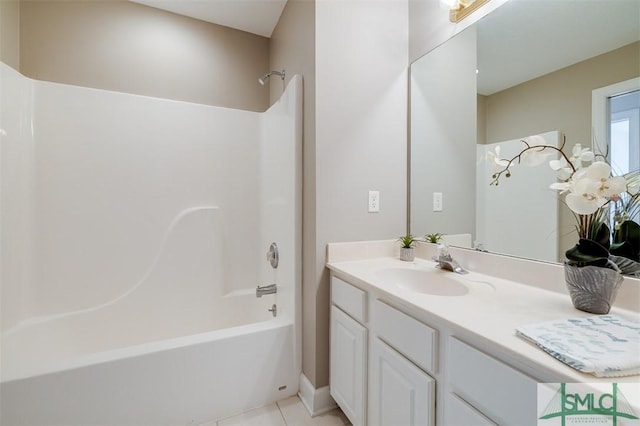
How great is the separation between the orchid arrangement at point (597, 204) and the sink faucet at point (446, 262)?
1.57 ft

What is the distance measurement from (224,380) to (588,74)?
6.75 ft

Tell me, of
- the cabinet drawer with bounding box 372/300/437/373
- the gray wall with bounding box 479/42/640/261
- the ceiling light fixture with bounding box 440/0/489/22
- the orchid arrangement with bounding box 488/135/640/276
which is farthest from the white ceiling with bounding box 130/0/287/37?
the cabinet drawer with bounding box 372/300/437/373

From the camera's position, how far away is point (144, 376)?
4.12 feet

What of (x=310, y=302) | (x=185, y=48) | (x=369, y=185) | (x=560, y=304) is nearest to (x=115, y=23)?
(x=185, y=48)

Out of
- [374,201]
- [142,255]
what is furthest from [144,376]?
[374,201]

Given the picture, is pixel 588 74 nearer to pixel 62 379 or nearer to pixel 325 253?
pixel 325 253

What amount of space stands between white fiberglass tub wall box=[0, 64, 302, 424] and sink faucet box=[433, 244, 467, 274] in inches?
30.4

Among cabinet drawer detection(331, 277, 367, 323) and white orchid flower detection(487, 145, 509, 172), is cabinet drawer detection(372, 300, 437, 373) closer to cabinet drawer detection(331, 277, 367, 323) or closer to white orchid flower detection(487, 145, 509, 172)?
cabinet drawer detection(331, 277, 367, 323)

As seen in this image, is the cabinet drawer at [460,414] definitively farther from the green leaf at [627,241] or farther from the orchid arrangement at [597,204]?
the green leaf at [627,241]

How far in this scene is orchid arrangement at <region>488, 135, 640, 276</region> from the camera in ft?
2.42

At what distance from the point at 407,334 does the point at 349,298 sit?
1.24 feet

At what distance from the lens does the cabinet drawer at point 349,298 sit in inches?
46.4

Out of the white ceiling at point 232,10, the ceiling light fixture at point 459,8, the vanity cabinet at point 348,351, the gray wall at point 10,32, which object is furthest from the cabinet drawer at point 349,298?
the gray wall at point 10,32

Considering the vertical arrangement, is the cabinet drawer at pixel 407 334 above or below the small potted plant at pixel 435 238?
below
